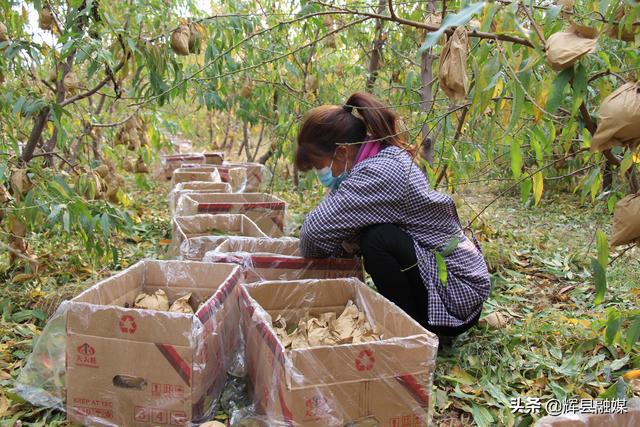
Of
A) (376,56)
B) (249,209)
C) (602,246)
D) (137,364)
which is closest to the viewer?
(602,246)

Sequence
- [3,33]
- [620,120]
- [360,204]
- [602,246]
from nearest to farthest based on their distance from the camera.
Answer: [620,120], [602,246], [360,204], [3,33]

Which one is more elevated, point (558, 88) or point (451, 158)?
point (558, 88)

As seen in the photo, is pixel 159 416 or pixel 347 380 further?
pixel 159 416

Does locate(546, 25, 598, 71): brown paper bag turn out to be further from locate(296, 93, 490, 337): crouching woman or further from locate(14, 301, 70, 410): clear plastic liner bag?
locate(14, 301, 70, 410): clear plastic liner bag

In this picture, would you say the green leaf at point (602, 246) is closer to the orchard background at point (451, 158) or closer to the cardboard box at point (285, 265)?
the orchard background at point (451, 158)

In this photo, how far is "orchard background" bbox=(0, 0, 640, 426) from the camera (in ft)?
3.40

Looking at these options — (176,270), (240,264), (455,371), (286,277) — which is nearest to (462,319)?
(455,371)

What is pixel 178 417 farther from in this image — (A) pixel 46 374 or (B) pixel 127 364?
(A) pixel 46 374

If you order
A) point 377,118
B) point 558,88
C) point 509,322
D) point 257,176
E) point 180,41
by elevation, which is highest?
point 180,41

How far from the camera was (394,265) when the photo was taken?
1.73m

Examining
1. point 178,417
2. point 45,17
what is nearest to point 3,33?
point 45,17

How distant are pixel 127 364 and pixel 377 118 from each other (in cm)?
105

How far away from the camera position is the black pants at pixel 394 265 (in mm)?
1727

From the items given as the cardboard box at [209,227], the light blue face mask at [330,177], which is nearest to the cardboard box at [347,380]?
the light blue face mask at [330,177]
